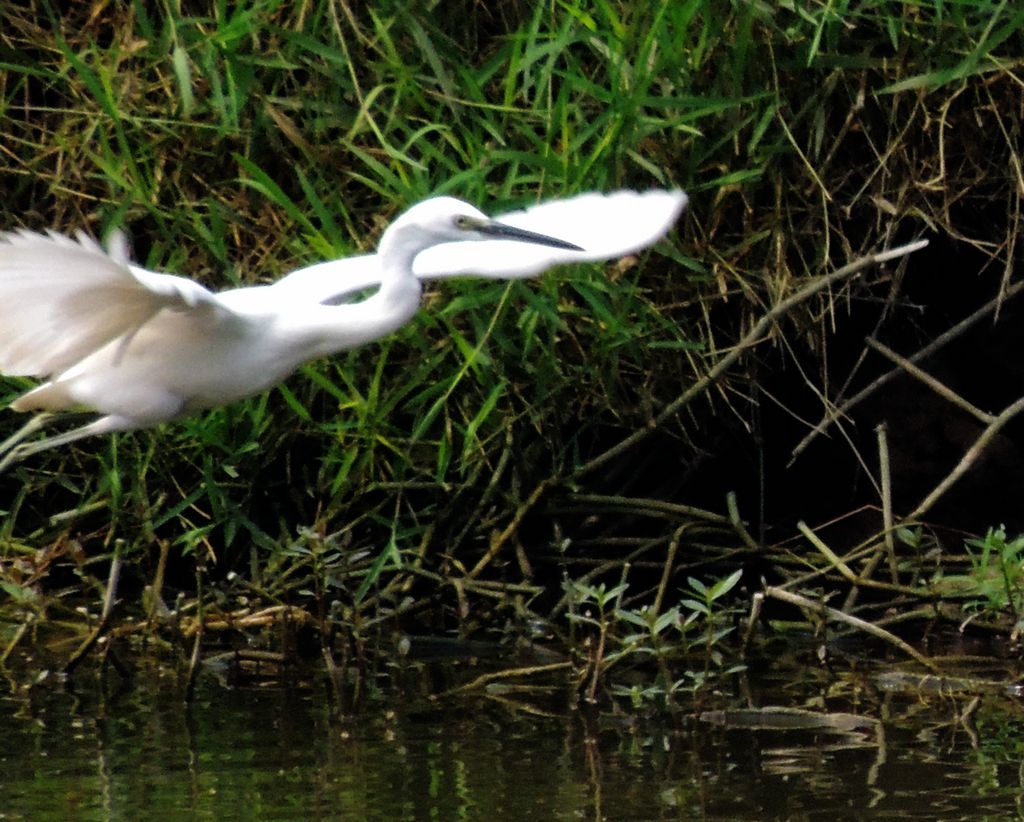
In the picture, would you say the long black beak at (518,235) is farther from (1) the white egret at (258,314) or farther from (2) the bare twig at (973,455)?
(2) the bare twig at (973,455)

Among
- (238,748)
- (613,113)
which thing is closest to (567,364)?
(613,113)

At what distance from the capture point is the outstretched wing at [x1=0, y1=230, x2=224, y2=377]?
2959mm

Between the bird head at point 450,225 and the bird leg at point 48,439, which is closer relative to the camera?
the bird head at point 450,225

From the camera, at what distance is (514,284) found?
4.03 metres

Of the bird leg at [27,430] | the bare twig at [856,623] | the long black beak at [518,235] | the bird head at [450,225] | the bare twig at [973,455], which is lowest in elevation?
the bare twig at [856,623]

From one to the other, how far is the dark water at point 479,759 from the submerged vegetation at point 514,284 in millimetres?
413

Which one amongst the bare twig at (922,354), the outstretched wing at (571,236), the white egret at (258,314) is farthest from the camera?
the bare twig at (922,354)

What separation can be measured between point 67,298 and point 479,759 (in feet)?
3.36

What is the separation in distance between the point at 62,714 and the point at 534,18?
5.88 ft

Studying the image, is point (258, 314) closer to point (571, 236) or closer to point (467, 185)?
point (571, 236)

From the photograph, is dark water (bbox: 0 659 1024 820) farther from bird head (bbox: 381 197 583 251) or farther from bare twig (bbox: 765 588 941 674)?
bird head (bbox: 381 197 583 251)

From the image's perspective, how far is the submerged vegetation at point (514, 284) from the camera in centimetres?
410

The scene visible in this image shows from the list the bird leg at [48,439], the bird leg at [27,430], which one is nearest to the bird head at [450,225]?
the bird leg at [48,439]

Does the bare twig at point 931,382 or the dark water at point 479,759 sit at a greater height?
the bare twig at point 931,382
